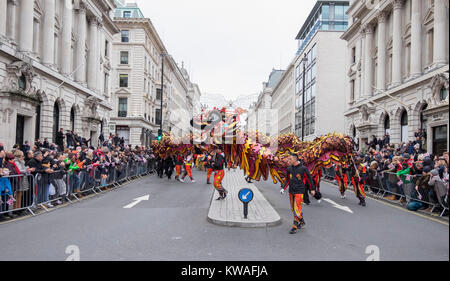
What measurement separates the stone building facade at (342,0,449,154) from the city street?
43.2 feet

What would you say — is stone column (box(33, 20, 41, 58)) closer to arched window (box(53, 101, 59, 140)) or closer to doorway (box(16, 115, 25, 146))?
arched window (box(53, 101, 59, 140))

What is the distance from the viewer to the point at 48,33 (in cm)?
2542

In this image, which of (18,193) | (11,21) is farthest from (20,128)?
(18,193)

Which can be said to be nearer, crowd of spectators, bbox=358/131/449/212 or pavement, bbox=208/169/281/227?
pavement, bbox=208/169/281/227

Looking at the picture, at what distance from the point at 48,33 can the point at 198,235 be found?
23858 mm

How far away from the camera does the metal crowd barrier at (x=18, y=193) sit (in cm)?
889

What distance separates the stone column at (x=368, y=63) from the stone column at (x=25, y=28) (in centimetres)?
2966

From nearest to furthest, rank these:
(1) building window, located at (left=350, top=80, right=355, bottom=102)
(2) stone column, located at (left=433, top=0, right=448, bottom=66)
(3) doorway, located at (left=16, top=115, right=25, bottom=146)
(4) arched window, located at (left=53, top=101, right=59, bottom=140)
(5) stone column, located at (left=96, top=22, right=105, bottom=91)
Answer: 1. (2) stone column, located at (left=433, top=0, right=448, bottom=66)
2. (3) doorway, located at (left=16, top=115, right=25, bottom=146)
3. (4) arched window, located at (left=53, top=101, right=59, bottom=140)
4. (5) stone column, located at (left=96, top=22, right=105, bottom=91)
5. (1) building window, located at (left=350, top=80, right=355, bottom=102)

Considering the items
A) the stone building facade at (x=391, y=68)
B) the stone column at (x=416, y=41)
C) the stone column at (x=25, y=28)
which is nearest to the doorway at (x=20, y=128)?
the stone column at (x=25, y=28)

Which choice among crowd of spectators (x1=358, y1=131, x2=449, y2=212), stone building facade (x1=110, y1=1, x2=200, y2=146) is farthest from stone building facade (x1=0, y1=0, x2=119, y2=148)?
crowd of spectators (x1=358, y1=131, x2=449, y2=212)

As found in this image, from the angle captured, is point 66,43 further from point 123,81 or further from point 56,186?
point 123,81

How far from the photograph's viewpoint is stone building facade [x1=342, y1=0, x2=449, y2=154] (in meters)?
24.2

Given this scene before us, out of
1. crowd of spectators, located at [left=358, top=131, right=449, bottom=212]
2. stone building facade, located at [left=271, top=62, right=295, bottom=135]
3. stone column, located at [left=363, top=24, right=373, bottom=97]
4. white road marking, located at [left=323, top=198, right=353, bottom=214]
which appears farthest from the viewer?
stone building facade, located at [left=271, top=62, right=295, bottom=135]
